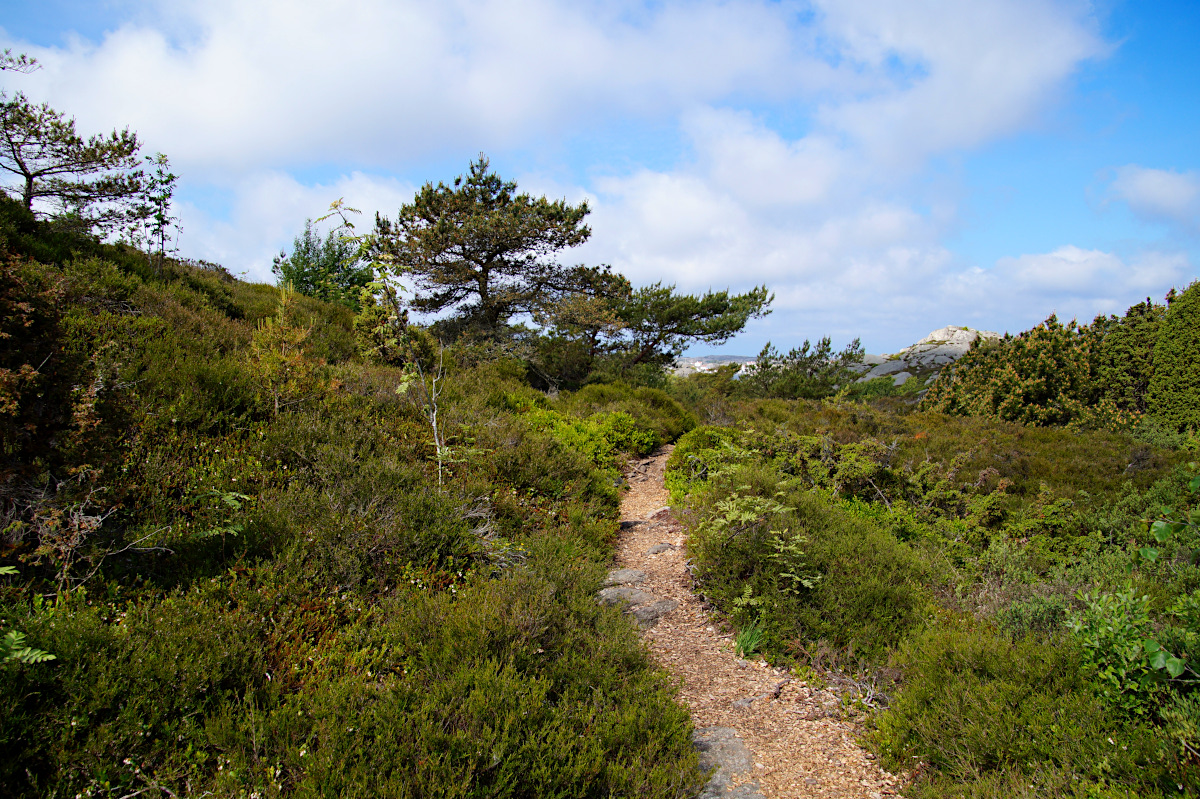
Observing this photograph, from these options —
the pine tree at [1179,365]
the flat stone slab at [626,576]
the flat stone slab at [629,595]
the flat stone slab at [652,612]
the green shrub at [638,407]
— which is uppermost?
the pine tree at [1179,365]

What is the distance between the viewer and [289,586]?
120 inches

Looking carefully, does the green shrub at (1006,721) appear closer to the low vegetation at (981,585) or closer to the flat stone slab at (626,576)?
the low vegetation at (981,585)

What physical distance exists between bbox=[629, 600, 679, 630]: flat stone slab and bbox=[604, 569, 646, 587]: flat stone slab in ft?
1.49

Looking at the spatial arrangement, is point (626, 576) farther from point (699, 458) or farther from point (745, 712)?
point (699, 458)

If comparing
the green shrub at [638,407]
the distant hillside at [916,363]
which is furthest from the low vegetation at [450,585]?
the distant hillside at [916,363]

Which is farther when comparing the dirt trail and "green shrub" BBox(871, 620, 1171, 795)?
the dirt trail

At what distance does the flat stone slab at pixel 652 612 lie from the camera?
14.7 feet

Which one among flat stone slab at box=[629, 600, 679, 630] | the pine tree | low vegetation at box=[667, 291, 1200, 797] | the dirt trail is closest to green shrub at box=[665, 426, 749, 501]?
low vegetation at box=[667, 291, 1200, 797]

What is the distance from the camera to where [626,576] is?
538 cm

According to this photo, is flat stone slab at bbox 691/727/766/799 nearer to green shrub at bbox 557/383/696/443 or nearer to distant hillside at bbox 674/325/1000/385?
green shrub at bbox 557/383/696/443

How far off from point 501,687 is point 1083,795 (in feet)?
8.55

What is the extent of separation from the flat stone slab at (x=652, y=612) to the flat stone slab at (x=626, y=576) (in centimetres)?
45

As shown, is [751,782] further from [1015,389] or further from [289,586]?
[1015,389]

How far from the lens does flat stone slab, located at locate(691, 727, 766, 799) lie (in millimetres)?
2710
